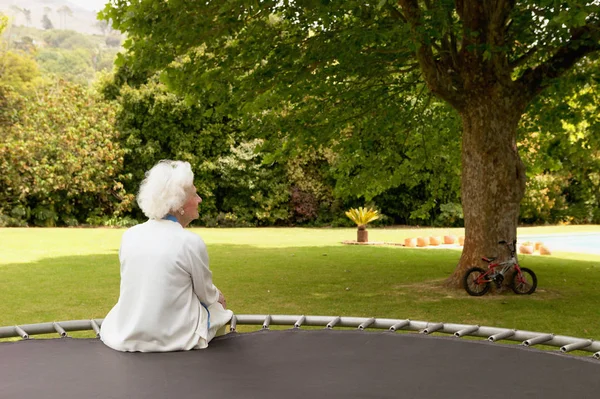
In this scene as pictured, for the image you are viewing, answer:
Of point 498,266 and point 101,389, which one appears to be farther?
point 498,266

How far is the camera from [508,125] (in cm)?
805

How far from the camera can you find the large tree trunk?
7996 millimetres

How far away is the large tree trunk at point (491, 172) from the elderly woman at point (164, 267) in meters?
5.79

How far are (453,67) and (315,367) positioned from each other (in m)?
6.17

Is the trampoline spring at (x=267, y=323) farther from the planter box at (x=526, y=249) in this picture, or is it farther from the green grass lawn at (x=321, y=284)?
the planter box at (x=526, y=249)

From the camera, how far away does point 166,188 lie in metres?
2.76

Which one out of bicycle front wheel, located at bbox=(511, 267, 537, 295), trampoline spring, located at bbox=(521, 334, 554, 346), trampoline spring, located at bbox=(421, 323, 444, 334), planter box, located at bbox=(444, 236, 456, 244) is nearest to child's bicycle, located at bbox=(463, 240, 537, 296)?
bicycle front wheel, located at bbox=(511, 267, 537, 295)

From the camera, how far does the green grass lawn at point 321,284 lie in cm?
677

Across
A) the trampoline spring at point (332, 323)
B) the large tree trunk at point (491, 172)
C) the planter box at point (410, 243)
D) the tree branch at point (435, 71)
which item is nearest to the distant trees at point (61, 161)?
the planter box at point (410, 243)

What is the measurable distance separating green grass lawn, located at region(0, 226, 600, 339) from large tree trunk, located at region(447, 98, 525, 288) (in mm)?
733

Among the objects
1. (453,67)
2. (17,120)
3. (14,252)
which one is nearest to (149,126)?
(17,120)

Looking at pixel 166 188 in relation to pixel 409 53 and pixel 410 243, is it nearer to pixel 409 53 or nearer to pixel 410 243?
pixel 409 53

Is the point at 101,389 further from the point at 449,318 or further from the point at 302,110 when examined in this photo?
the point at 302,110

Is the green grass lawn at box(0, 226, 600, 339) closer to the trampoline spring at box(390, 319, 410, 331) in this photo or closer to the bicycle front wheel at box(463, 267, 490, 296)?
the bicycle front wheel at box(463, 267, 490, 296)
